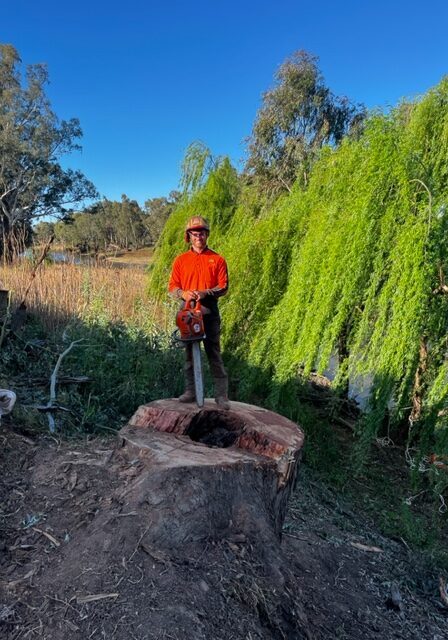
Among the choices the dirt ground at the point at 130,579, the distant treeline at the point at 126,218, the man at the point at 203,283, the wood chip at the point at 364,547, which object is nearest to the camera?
the dirt ground at the point at 130,579

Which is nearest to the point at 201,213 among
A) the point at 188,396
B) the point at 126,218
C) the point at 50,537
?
the point at 188,396

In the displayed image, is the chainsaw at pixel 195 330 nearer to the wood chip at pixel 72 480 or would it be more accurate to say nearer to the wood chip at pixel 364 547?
the wood chip at pixel 72 480

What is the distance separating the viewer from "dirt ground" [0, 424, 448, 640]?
1.55m

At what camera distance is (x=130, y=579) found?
65.8 inches

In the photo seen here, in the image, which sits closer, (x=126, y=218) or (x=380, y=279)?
(x=380, y=279)

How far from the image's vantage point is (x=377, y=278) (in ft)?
13.1

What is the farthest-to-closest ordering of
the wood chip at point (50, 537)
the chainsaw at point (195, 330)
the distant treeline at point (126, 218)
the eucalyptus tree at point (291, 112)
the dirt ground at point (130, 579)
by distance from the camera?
1. the distant treeline at point (126, 218)
2. the eucalyptus tree at point (291, 112)
3. the chainsaw at point (195, 330)
4. the wood chip at point (50, 537)
5. the dirt ground at point (130, 579)

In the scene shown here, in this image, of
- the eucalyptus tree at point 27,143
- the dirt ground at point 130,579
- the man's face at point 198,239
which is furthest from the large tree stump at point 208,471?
the eucalyptus tree at point 27,143

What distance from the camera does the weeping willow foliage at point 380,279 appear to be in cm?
384

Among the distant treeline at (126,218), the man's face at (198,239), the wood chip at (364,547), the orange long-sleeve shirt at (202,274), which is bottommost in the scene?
the wood chip at (364,547)

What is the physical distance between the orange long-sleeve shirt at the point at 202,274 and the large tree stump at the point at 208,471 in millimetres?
812

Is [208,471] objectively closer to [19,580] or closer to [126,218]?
[19,580]

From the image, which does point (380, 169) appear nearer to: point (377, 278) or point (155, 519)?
point (377, 278)

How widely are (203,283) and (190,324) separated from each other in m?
0.36
